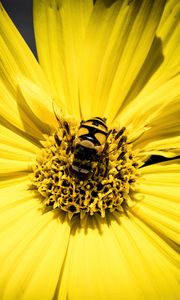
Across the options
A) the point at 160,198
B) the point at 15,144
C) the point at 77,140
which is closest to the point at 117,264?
the point at 160,198

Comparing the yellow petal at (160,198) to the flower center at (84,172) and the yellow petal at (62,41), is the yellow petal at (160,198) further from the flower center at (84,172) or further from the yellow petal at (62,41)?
the yellow petal at (62,41)

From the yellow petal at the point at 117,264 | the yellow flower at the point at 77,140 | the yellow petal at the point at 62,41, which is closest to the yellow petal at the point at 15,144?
the yellow flower at the point at 77,140

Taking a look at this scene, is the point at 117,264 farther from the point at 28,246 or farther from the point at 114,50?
the point at 114,50

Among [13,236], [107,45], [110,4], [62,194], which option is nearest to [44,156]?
[62,194]

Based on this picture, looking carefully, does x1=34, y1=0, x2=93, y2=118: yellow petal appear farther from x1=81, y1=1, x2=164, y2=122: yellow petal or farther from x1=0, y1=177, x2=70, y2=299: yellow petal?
x1=0, y1=177, x2=70, y2=299: yellow petal

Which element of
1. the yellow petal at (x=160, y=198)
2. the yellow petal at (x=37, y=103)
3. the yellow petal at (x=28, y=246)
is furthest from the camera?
the yellow petal at (x=37, y=103)

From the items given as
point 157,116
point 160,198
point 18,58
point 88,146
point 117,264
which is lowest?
point 117,264

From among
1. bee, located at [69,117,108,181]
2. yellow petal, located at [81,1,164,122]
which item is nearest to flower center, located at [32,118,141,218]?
bee, located at [69,117,108,181]
